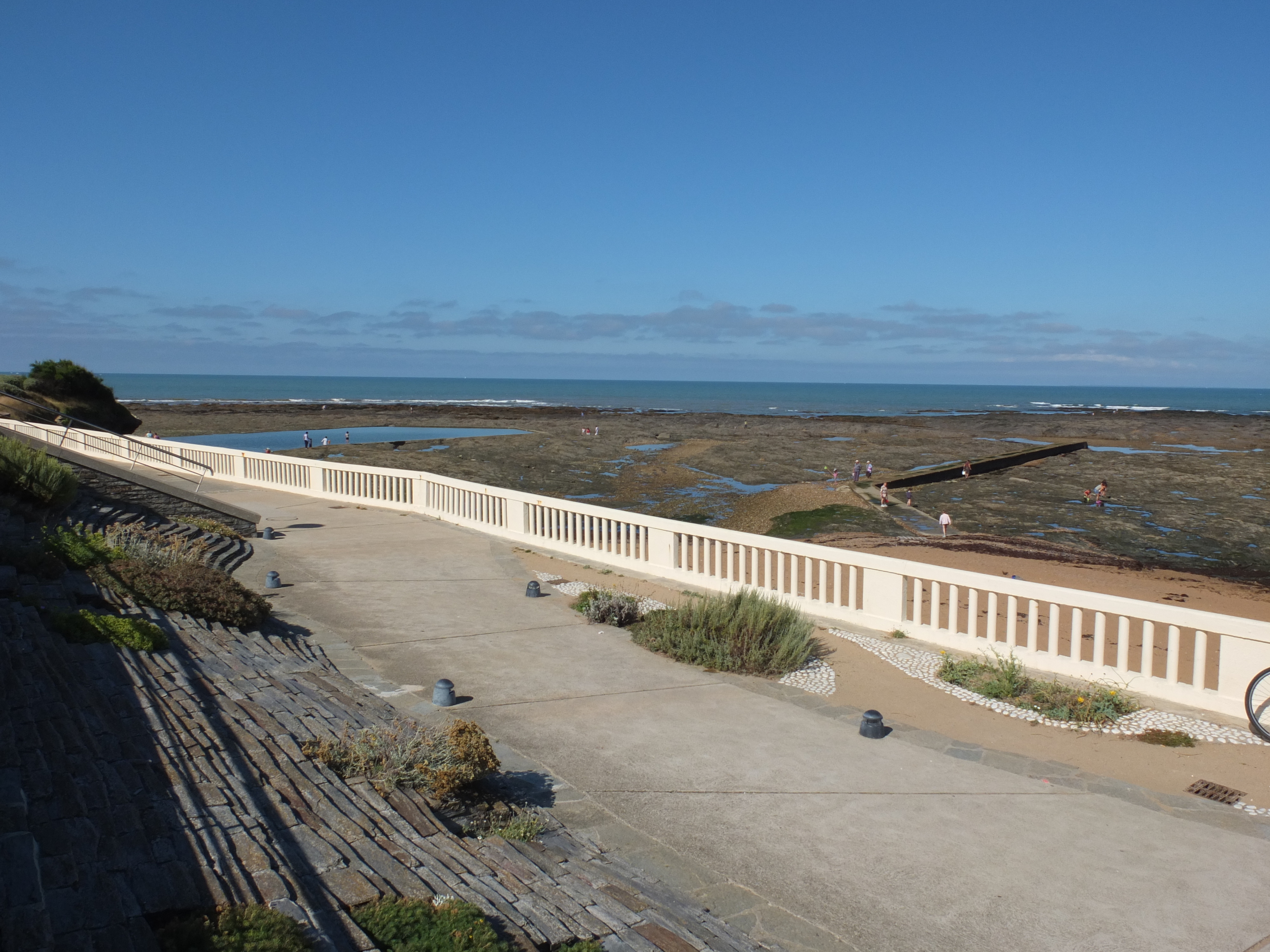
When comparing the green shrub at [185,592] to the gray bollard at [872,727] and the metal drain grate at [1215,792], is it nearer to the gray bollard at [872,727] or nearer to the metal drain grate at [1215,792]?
the gray bollard at [872,727]

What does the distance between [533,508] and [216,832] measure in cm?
1086

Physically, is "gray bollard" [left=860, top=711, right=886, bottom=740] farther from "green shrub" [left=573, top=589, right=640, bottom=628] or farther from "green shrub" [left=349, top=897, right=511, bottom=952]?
"green shrub" [left=349, top=897, right=511, bottom=952]

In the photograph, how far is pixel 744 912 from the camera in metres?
4.13

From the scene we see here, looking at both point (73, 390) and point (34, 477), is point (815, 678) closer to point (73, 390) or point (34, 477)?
point (34, 477)

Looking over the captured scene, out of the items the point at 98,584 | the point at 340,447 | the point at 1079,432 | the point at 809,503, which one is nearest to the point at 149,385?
the point at 340,447

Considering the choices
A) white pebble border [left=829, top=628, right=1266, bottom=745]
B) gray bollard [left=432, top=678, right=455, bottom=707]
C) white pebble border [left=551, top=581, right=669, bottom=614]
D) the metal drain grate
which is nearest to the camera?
the metal drain grate

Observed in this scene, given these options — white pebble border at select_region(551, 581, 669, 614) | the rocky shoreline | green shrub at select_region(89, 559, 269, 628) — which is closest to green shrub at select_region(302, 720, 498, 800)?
green shrub at select_region(89, 559, 269, 628)

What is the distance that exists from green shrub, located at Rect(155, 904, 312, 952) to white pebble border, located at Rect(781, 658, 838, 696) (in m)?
5.27

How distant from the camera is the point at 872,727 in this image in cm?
651

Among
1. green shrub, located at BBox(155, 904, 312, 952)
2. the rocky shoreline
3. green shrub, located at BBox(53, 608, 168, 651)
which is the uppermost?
green shrub, located at BBox(53, 608, 168, 651)

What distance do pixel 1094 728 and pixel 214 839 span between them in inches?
238

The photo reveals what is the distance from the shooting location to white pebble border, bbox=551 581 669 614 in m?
10.2

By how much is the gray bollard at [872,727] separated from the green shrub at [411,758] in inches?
111

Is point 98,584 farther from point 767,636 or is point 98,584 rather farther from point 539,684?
point 767,636
